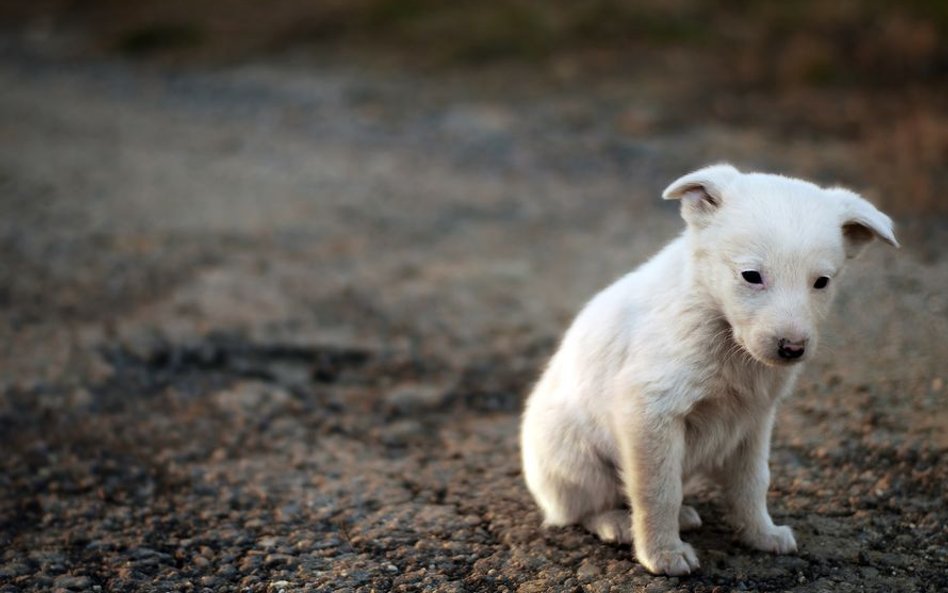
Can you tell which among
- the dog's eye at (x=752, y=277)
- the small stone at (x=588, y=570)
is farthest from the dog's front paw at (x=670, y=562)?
the dog's eye at (x=752, y=277)

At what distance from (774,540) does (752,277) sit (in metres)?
1.15

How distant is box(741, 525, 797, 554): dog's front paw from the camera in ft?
12.3

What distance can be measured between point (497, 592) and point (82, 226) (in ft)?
22.0

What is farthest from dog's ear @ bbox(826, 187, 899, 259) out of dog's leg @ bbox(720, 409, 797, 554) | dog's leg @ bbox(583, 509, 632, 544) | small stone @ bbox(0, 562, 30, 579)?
small stone @ bbox(0, 562, 30, 579)

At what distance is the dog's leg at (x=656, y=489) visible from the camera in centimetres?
339

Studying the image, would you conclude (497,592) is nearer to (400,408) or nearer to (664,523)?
(664,523)

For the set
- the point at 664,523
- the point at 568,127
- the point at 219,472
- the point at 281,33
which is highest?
the point at 281,33

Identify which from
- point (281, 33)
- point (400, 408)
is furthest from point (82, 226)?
point (281, 33)

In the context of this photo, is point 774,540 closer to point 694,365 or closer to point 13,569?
point 694,365

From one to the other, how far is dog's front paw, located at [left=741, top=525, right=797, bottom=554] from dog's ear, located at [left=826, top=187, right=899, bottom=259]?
1.09 meters

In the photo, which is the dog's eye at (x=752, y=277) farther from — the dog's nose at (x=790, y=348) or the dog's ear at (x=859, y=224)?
the dog's ear at (x=859, y=224)

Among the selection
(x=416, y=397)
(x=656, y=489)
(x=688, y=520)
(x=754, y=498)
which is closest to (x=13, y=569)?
(x=416, y=397)

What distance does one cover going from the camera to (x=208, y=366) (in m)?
6.21

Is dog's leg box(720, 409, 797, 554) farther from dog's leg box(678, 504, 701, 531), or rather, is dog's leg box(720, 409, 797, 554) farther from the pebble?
the pebble
